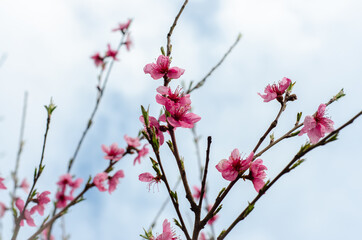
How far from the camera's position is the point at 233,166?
185cm

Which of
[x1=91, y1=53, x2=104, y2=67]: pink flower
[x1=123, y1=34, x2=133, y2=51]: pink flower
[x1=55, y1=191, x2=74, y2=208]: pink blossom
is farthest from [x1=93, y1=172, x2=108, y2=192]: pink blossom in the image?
[x1=91, y1=53, x2=104, y2=67]: pink flower

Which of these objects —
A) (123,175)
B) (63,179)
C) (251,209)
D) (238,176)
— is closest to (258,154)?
(238,176)

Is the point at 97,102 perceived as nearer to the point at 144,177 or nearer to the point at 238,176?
the point at 144,177

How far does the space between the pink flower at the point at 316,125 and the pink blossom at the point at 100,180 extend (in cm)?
243

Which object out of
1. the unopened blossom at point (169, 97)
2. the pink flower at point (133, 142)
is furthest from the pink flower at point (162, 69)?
the pink flower at point (133, 142)

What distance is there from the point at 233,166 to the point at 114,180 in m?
2.52

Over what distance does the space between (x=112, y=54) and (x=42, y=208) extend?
140 inches

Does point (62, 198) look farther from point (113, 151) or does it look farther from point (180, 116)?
point (180, 116)

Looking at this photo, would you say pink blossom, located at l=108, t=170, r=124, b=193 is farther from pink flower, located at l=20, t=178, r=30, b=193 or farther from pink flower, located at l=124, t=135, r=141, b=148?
pink flower, located at l=20, t=178, r=30, b=193

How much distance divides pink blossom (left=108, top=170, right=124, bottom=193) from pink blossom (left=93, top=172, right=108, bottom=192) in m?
0.20

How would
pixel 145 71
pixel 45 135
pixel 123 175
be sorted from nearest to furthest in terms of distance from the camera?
pixel 145 71, pixel 45 135, pixel 123 175

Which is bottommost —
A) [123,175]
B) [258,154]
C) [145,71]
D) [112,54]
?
[258,154]

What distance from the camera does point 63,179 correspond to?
181 inches

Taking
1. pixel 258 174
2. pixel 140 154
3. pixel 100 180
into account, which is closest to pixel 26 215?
pixel 100 180
